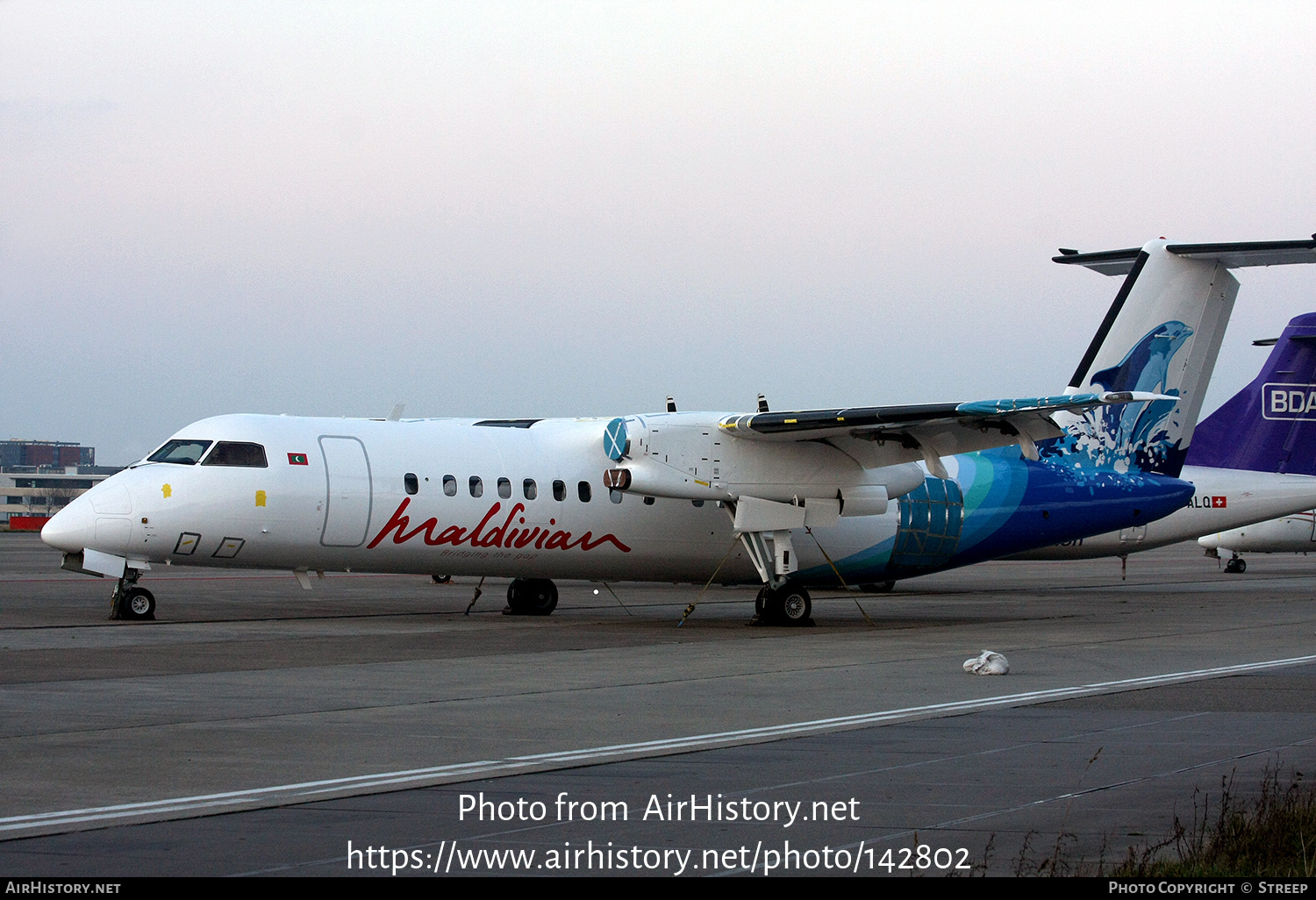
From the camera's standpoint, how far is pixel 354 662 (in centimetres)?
1647

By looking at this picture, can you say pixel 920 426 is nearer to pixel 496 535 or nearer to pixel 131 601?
pixel 496 535

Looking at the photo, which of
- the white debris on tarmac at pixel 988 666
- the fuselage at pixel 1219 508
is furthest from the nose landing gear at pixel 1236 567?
the white debris on tarmac at pixel 988 666

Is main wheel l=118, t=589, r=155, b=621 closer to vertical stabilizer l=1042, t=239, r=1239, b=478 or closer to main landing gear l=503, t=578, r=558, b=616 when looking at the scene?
main landing gear l=503, t=578, r=558, b=616

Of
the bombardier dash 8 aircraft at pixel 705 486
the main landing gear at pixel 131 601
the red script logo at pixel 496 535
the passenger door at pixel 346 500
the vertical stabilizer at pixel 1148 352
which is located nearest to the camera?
the bombardier dash 8 aircraft at pixel 705 486

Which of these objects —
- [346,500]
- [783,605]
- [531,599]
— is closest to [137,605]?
[346,500]

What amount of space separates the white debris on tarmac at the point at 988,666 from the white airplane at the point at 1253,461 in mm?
16102

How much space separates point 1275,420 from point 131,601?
99.5 ft

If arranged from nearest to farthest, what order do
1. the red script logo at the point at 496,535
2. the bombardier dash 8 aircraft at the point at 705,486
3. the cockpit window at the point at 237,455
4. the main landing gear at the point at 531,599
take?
the bombardier dash 8 aircraft at the point at 705,486 → the cockpit window at the point at 237,455 → the red script logo at the point at 496,535 → the main landing gear at the point at 531,599

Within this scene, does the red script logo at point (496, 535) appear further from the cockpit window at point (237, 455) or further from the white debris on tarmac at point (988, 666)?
the white debris on tarmac at point (988, 666)

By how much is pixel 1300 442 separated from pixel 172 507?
3000 centimetres

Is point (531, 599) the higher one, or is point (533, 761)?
point (533, 761)

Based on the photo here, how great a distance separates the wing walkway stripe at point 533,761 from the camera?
770 cm

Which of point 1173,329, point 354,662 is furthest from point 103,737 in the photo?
point 1173,329

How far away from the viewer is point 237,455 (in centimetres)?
2164
